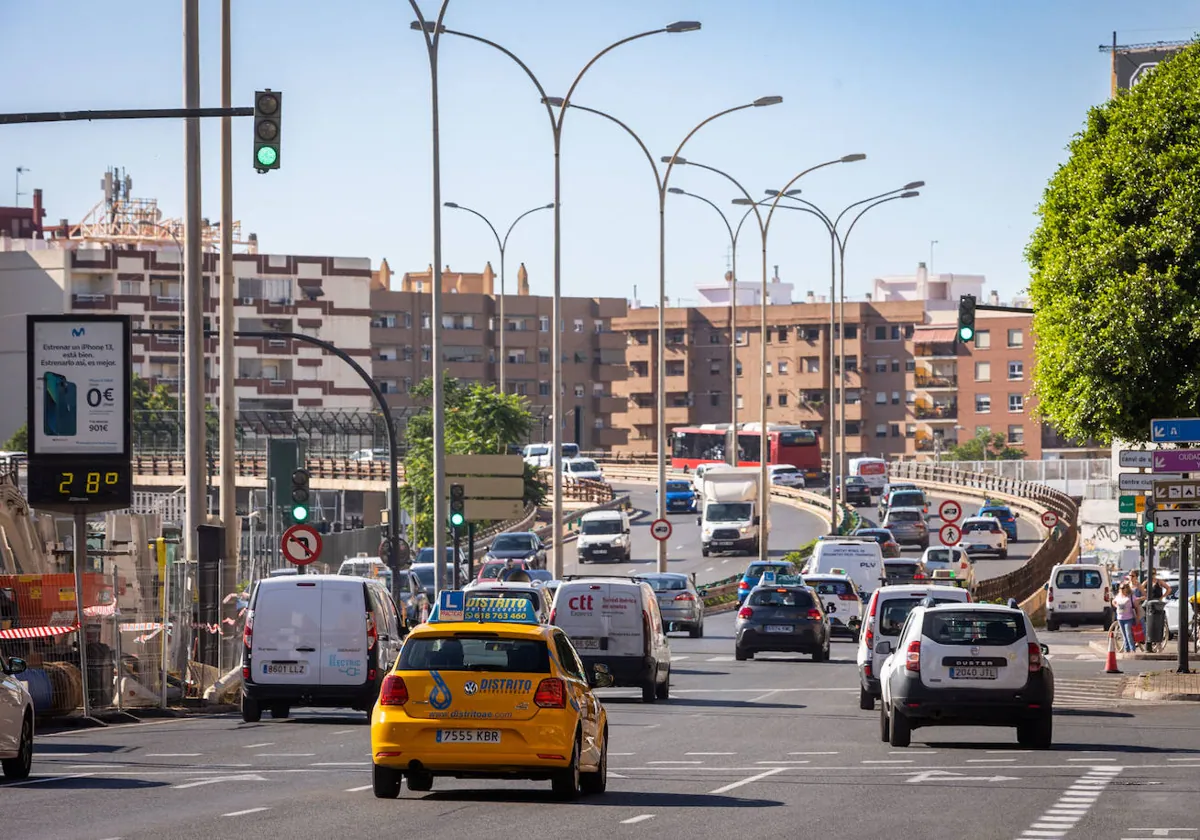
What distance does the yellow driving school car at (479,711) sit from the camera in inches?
618

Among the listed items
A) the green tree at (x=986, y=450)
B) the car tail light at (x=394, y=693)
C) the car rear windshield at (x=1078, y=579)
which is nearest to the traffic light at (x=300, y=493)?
the car tail light at (x=394, y=693)

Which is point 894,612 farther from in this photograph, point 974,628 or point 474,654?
point 474,654

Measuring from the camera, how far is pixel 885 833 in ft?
46.4

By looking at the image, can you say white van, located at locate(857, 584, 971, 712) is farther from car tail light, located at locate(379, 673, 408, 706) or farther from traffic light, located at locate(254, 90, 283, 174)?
car tail light, located at locate(379, 673, 408, 706)

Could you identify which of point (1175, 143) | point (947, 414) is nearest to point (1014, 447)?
point (947, 414)

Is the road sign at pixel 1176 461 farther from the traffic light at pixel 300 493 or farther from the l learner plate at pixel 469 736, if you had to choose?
the l learner plate at pixel 469 736

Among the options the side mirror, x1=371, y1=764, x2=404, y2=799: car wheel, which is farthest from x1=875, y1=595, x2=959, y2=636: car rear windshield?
x1=371, y1=764, x2=404, y2=799: car wheel

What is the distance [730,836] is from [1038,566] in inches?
2316

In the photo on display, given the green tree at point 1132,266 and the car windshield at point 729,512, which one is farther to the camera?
the car windshield at point 729,512

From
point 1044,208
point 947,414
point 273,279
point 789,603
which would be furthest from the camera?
point 947,414

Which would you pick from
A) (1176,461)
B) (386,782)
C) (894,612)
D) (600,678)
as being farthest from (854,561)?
(386,782)

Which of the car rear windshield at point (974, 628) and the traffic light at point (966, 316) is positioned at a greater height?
the traffic light at point (966, 316)

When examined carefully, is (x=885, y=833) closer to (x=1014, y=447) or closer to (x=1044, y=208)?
(x=1044, y=208)

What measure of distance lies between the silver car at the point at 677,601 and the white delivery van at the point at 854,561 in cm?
538
